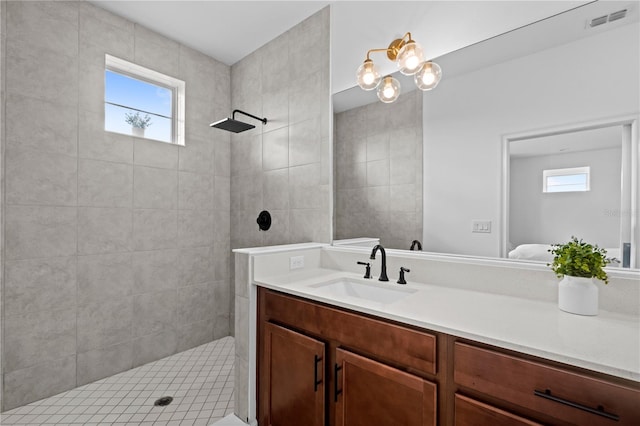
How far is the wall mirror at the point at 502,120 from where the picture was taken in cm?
119

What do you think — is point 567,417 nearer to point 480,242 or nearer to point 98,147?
point 480,242

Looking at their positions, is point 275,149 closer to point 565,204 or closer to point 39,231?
point 39,231

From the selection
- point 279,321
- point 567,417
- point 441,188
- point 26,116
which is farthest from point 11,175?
point 567,417

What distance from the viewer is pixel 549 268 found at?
1.31 meters

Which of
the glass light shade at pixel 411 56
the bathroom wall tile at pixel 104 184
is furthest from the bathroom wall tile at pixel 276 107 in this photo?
the bathroom wall tile at pixel 104 184

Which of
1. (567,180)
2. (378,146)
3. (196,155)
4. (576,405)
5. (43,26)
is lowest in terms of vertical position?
(576,405)

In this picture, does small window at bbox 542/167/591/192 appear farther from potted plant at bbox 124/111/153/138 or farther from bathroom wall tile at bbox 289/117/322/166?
potted plant at bbox 124/111/153/138

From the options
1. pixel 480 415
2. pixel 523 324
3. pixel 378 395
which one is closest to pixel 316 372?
pixel 378 395

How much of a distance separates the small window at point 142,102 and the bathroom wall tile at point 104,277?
0.99 meters

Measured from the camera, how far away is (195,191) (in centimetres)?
277

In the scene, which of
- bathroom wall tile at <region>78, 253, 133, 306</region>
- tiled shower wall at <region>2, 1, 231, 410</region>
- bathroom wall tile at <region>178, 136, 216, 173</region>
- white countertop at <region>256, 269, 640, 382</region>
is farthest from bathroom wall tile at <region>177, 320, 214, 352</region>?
white countertop at <region>256, 269, 640, 382</region>

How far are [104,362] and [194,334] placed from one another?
2.28 feet

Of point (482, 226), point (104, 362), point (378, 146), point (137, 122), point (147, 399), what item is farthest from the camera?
point (137, 122)

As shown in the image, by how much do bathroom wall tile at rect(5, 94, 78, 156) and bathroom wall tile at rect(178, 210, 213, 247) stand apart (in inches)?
36.3
